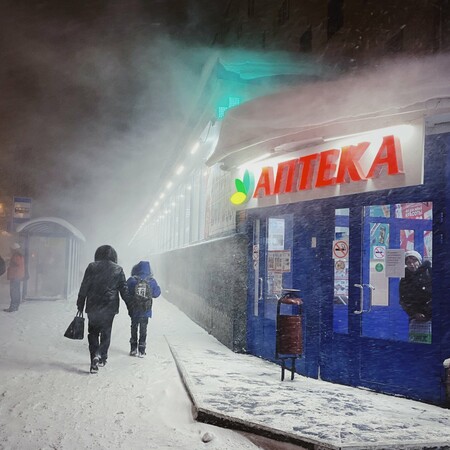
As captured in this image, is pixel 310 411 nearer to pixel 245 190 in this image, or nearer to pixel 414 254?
pixel 414 254

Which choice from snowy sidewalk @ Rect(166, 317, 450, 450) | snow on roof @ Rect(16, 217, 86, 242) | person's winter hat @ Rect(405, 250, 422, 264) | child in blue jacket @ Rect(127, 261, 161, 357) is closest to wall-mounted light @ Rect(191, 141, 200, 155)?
child in blue jacket @ Rect(127, 261, 161, 357)

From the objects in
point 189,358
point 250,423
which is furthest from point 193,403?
point 189,358

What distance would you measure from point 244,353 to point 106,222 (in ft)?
266

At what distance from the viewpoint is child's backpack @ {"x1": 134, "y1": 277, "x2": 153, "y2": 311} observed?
29.0 feet

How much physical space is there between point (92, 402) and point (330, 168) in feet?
14.9

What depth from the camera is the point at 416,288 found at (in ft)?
21.3

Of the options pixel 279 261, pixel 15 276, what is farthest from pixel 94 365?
pixel 15 276

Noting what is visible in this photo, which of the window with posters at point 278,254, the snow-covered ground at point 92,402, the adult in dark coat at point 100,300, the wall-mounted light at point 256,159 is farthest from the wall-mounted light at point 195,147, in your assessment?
the adult in dark coat at point 100,300

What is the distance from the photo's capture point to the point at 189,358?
8.39 metres

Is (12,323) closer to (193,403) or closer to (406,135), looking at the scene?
(193,403)

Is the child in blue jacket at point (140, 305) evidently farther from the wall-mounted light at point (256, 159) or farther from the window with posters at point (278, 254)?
the wall-mounted light at point (256, 159)

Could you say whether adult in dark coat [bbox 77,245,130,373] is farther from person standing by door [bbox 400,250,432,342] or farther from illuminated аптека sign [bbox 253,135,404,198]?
person standing by door [bbox 400,250,432,342]

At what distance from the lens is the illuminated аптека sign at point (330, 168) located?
20.8 feet

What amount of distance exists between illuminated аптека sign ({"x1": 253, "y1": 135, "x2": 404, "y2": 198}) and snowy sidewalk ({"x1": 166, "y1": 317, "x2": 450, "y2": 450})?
2909mm
